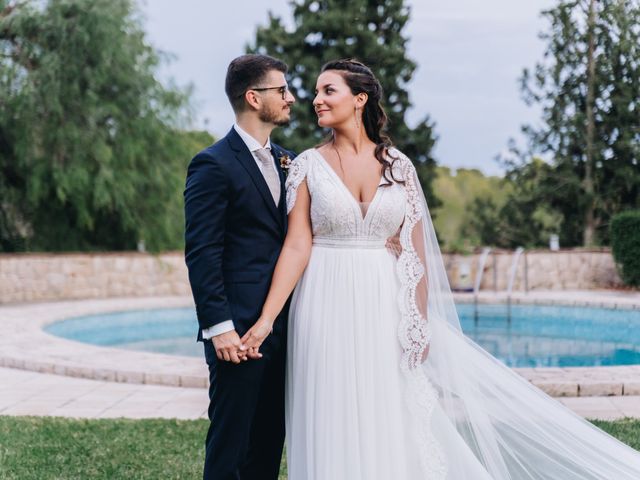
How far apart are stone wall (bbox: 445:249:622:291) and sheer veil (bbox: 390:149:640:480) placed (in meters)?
11.2

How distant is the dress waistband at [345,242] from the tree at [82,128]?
35.0 ft

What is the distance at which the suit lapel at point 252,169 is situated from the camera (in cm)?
275

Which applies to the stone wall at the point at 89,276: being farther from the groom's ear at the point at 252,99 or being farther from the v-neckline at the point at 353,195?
the v-neckline at the point at 353,195

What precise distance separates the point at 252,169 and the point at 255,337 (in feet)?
1.96

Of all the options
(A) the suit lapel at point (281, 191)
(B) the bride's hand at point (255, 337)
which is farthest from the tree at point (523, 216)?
(B) the bride's hand at point (255, 337)

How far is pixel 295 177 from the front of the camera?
2.79 m

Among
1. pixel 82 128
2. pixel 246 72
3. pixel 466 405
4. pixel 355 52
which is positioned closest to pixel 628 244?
pixel 355 52

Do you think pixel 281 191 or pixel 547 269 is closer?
pixel 281 191

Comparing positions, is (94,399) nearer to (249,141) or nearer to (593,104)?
(249,141)

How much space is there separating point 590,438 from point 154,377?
12.6 ft

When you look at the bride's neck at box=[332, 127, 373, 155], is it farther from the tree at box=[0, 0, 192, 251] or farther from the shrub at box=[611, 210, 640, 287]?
the shrub at box=[611, 210, 640, 287]

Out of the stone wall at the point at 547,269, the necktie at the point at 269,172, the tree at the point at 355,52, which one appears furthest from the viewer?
the tree at the point at 355,52

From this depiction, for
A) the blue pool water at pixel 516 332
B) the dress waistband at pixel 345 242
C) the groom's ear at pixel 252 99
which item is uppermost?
the groom's ear at pixel 252 99

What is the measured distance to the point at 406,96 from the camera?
19281 millimetres
